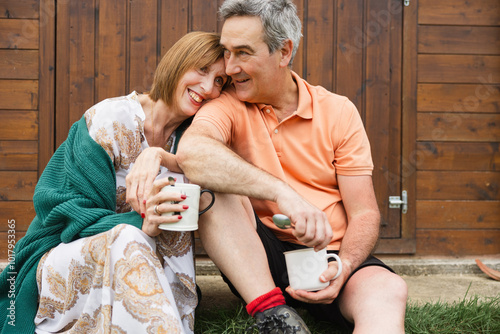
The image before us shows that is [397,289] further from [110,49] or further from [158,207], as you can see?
[110,49]

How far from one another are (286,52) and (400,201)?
137 cm

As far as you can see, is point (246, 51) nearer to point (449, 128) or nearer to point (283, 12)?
point (283, 12)

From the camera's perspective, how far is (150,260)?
1520 millimetres

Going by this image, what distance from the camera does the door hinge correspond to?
116 inches

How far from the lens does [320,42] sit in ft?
9.61

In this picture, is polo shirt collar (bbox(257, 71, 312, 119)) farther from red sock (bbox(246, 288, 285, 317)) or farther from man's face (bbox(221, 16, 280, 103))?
red sock (bbox(246, 288, 285, 317))

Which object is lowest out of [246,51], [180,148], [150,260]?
[150,260]

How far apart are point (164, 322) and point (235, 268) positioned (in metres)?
0.31

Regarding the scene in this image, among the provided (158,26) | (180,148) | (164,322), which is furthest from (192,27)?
(164,322)

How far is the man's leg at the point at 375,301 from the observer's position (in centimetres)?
148

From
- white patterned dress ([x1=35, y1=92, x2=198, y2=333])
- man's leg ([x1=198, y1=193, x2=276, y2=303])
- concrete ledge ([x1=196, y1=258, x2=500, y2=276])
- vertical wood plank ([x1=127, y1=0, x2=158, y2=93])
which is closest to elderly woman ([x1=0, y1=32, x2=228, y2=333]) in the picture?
white patterned dress ([x1=35, y1=92, x2=198, y2=333])

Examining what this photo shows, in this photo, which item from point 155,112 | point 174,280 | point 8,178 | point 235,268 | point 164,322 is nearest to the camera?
point 164,322

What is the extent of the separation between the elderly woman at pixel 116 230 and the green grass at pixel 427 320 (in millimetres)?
190

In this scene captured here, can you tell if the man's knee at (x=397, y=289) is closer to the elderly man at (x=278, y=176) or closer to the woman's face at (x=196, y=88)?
the elderly man at (x=278, y=176)
